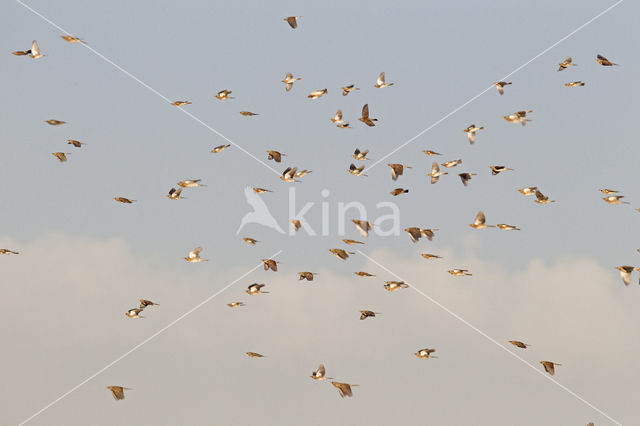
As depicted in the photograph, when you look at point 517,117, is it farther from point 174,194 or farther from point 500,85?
point 174,194

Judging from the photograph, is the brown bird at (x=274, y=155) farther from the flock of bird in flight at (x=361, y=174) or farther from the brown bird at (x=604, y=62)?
the brown bird at (x=604, y=62)

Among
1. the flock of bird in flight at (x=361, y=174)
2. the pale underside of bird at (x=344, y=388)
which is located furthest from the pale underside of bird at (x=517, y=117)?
the pale underside of bird at (x=344, y=388)

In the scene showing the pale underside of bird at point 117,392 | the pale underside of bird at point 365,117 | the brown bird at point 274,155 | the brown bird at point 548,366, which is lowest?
the pale underside of bird at point 117,392

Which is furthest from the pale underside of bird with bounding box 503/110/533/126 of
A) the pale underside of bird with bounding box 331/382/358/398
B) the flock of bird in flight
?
the pale underside of bird with bounding box 331/382/358/398

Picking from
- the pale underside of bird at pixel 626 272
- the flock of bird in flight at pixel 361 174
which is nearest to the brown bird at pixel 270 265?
the flock of bird in flight at pixel 361 174

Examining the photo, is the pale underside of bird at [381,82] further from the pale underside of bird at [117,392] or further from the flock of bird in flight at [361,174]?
the pale underside of bird at [117,392]

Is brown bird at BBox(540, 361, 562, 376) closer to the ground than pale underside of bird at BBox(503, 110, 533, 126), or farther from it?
closer to the ground

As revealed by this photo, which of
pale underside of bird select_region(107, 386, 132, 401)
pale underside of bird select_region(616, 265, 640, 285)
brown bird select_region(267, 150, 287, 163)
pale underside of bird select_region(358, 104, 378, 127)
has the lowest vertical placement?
pale underside of bird select_region(107, 386, 132, 401)

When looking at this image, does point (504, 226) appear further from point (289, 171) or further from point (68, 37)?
point (68, 37)

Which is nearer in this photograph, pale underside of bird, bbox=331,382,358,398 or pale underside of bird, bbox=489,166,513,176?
pale underside of bird, bbox=331,382,358,398

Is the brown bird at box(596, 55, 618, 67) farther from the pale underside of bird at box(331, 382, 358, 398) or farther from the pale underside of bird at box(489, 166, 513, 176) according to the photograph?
the pale underside of bird at box(331, 382, 358, 398)

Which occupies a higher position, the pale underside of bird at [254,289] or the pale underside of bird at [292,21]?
the pale underside of bird at [292,21]

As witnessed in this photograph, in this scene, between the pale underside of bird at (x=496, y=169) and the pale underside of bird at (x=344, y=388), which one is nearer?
the pale underside of bird at (x=344, y=388)

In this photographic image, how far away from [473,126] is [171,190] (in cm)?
2296
